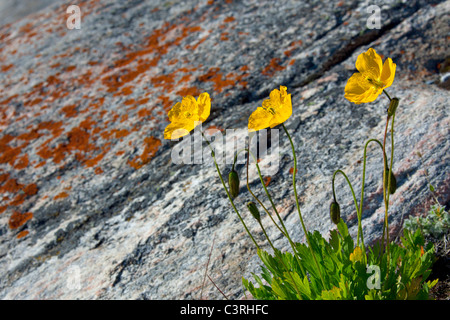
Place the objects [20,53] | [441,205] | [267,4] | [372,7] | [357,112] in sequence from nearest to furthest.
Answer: [441,205], [357,112], [372,7], [267,4], [20,53]

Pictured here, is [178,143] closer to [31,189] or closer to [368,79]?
[31,189]

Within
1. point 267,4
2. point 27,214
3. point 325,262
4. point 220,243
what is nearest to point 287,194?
point 220,243

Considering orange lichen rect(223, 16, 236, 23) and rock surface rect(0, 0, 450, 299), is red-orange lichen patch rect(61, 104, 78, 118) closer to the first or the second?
rock surface rect(0, 0, 450, 299)

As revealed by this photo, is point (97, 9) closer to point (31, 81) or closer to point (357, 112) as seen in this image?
point (31, 81)

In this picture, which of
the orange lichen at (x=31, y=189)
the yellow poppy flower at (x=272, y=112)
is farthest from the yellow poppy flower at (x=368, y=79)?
the orange lichen at (x=31, y=189)

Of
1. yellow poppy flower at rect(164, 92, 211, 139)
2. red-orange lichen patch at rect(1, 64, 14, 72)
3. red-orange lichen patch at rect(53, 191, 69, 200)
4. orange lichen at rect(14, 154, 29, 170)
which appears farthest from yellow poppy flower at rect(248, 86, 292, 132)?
red-orange lichen patch at rect(1, 64, 14, 72)
